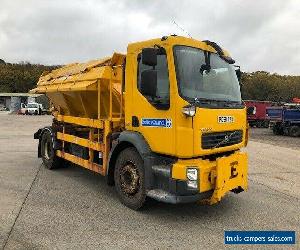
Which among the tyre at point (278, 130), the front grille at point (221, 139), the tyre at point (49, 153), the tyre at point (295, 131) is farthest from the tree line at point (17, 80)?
the front grille at point (221, 139)

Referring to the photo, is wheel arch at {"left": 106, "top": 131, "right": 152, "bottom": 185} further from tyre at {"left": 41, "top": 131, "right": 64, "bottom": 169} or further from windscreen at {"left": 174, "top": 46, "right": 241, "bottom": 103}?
tyre at {"left": 41, "top": 131, "right": 64, "bottom": 169}

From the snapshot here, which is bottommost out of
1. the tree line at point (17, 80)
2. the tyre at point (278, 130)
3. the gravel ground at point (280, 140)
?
the gravel ground at point (280, 140)

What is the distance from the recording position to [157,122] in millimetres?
5391

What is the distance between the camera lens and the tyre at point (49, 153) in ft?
29.0

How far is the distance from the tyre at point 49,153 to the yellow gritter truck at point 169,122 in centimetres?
213

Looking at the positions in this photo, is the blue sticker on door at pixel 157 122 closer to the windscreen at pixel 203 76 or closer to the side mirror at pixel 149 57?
the windscreen at pixel 203 76

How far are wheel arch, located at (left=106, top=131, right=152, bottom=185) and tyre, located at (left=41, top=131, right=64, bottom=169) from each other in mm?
2962

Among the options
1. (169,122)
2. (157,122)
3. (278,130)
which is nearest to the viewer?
(169,122)

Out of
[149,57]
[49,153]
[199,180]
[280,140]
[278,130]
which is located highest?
[149,57]

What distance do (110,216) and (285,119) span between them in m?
19.8

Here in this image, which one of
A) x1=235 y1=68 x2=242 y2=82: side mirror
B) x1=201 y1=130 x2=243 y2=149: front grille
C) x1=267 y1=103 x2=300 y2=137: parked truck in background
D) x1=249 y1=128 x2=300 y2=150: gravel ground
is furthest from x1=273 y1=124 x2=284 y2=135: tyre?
x1=201 y1=130 x2=243 y2=149: front grille

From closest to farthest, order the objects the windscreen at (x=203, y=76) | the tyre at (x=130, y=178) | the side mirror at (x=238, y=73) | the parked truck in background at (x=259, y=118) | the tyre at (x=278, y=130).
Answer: the windscreen at (x=203, y=76), the tyre at (x=130, y=178), the side mirror at (x=238, y=73), the tyre at (x=278, y=130), the parked truck in background at (x=259, y=118)

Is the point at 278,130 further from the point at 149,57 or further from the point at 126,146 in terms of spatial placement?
the point at 149,57

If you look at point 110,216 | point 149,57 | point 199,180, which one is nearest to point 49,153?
point 110,216
